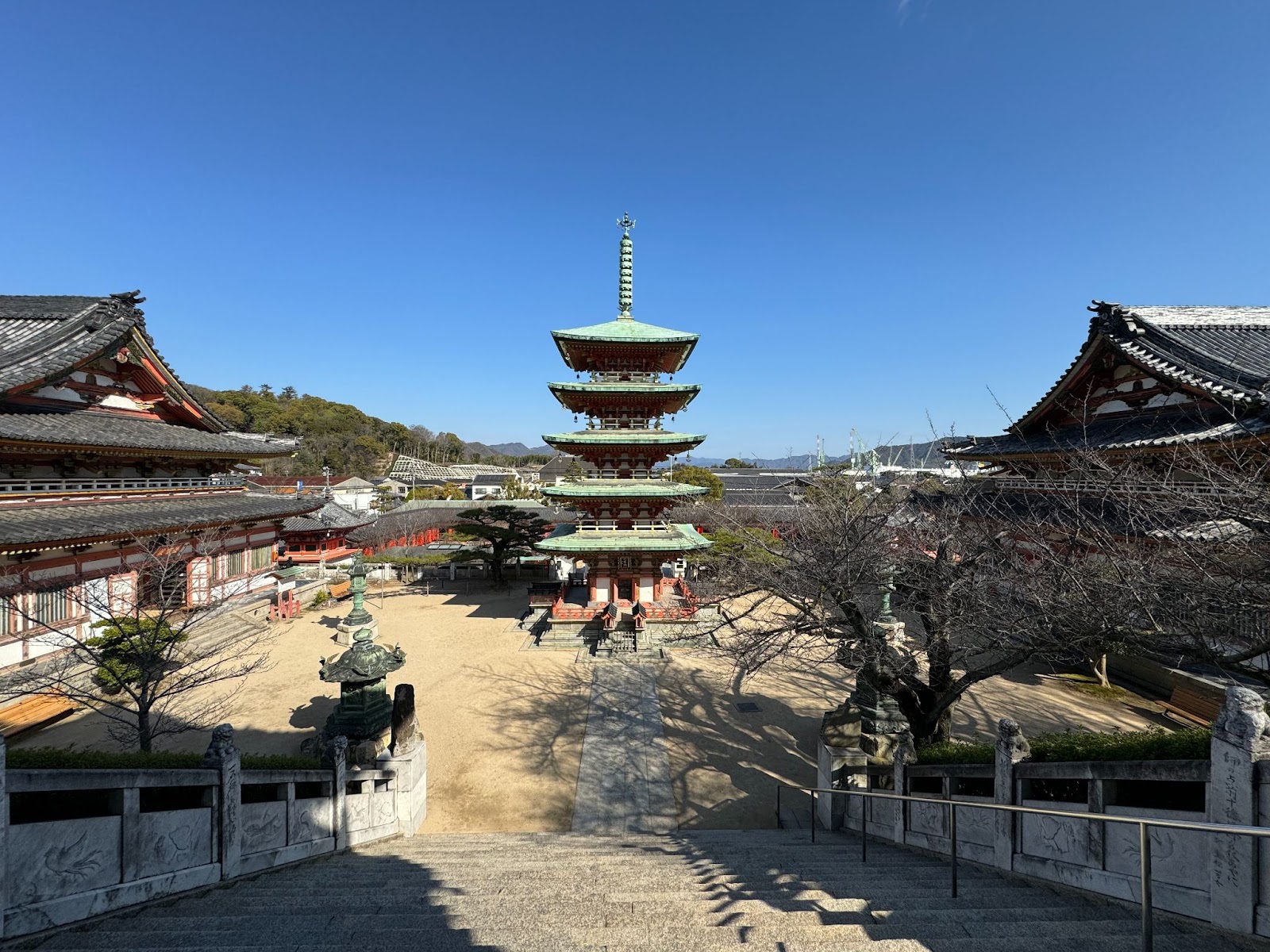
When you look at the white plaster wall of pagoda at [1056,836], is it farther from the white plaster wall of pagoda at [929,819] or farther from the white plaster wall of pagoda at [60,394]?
the white plaster wall of pagoda at [60,394]

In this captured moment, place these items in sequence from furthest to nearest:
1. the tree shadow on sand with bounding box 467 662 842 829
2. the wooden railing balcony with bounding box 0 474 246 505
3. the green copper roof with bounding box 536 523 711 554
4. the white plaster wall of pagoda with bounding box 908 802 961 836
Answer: the green copper roof with bounding box 536 523 711 554 < the wooden railing balcony with bounding box 0 474 246 505 < the tree shadow on sand with bounding box 467 662 842 829 < the white plaster wall of pagoda with bounding box 908 802 961 836

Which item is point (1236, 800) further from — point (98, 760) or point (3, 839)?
point (98, 760)

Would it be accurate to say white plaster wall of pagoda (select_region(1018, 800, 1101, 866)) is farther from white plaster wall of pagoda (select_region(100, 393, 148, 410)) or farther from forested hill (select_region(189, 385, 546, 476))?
forested hill (select_region(189, 385, 546, 476))

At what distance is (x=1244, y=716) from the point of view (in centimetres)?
366

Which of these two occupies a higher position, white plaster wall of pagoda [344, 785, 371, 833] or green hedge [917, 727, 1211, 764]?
green hedge [917, 727, 1211, 764]

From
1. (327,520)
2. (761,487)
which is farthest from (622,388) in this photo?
(761,487)

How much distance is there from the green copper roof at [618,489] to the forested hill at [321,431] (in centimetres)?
5964

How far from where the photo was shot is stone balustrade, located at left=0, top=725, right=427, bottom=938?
12.0 ft

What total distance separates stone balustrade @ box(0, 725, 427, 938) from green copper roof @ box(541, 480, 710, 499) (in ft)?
39.0

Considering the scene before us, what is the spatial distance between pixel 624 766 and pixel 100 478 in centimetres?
1845

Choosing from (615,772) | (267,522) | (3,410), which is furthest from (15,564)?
(615,772)

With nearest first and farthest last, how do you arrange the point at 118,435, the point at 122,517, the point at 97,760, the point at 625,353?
the point at 97,760 < the point at 122,517 < the point at 118,435 < the point at 625,353

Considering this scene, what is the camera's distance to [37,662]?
12.9 meters

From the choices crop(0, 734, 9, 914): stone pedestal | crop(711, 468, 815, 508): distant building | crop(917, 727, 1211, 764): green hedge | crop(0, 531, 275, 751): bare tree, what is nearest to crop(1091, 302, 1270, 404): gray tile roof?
crop(917, 727, 1211, 764): green hedge
